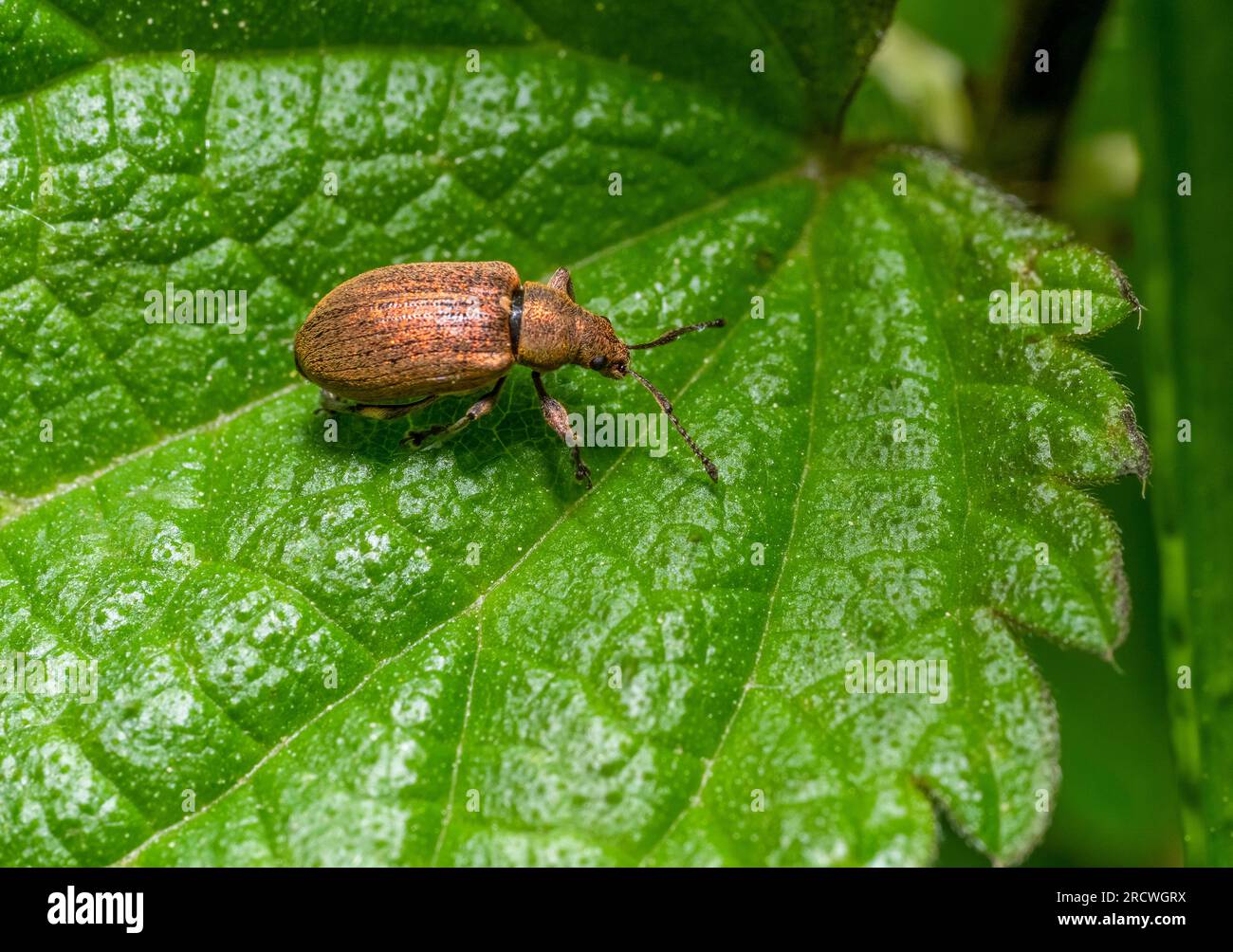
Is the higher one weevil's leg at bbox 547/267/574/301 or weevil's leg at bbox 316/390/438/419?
weevil's leg at bbox 547/267/574/301

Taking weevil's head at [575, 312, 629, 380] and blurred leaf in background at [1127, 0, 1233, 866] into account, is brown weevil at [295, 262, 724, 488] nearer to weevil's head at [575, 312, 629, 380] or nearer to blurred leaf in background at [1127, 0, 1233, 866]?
weevil's head at [575, 312, 629, 380]

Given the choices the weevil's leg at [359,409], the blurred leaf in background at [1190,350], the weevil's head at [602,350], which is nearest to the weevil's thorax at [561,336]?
the weevil's head at [602,350]

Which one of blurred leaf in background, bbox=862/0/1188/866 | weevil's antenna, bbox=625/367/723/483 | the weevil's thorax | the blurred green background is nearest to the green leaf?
weevil's antenna, bbox=625/367/723/483

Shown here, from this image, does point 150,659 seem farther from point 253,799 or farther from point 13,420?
point 13,420

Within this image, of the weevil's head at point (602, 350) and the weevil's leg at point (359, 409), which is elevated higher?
the weevil's head at point (602, 350)

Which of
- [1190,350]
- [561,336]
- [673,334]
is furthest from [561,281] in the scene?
[1190,350]

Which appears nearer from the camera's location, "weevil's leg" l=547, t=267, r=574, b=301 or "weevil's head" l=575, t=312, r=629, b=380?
"weevil's head" l=575, t=312, r=629, b=380

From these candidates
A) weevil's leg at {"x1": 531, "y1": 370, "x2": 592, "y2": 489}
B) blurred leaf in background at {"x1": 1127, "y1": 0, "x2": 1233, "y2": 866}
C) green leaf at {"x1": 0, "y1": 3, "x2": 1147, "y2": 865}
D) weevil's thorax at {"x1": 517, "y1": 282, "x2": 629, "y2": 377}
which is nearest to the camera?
green leaf at {"x1": 0, "y1": 3, "x2": 1147, "y2": 865}

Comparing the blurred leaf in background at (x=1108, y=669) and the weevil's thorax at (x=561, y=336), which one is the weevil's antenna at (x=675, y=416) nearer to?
the weevil's thorax at (x=561, y=336)

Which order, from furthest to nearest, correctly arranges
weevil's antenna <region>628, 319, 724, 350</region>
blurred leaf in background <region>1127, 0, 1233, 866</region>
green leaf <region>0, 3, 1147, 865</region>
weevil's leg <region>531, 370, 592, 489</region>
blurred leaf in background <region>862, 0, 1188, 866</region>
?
blurred leaf in background <region>862, 0, 1188, 866</region>, weevil's antenna <region>628, 319, 724, 350</region>, weevil's leg <region>531, 370, 592, 489</region>, blurred leaf in background <region>1127, 0, 1233, 866</region>, green leaf <region>0, 3, 1147, 865</region>
